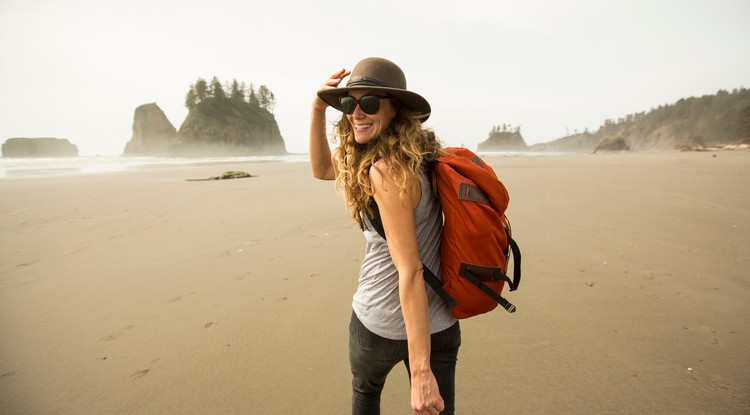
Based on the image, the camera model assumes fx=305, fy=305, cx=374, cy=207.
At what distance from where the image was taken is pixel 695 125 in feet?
226

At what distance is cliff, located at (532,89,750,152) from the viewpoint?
56.7 meters

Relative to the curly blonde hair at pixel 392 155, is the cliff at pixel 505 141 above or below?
above

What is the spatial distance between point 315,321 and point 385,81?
242 centimetres

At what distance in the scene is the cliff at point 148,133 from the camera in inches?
3356

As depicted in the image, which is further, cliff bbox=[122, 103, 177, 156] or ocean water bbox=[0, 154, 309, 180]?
cliff bbox=[122, 103, 177, 156]

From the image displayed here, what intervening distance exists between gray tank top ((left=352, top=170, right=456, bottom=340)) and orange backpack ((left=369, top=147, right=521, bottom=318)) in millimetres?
63

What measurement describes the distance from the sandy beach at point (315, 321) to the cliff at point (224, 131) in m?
69.5

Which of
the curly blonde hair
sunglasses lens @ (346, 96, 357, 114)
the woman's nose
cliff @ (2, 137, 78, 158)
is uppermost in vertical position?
cliff @ (2, 137, 78, 158)

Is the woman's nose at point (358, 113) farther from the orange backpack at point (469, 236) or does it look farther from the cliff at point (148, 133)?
the cliff at point (148, 133)

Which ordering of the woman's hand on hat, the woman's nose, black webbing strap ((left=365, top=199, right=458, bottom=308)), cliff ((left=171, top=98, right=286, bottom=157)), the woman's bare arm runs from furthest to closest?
cliff ((left=171, top=98, right=286, bottom=157)) < the woman's hand on hat < the woman's nose < black webbing strap ((left=365, top=199, right=458, bottom=308)) < the woman's bare arm

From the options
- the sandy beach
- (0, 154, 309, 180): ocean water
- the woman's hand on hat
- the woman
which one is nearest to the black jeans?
the woman

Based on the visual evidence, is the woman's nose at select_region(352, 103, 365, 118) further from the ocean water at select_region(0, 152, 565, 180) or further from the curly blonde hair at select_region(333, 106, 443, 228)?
the ocean water at select_region(0, 152, 565, 180)

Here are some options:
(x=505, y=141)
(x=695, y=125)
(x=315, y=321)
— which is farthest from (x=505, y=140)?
(x=315, y=321)

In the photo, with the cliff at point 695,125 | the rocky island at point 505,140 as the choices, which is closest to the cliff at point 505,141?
the rocky island at point 505,140
